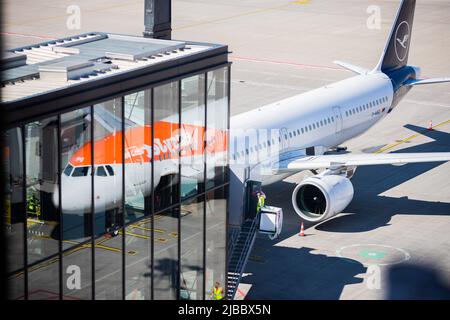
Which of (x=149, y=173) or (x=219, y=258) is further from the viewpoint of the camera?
(x=219, y=258)

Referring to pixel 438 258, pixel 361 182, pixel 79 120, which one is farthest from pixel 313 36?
pixel 79 120

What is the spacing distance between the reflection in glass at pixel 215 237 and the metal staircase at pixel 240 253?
3.53m

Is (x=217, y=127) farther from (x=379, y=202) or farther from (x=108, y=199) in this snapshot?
→ (x=379, y=202)

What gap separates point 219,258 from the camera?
1298 inches

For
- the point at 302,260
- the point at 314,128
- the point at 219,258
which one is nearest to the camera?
the point at 219,258

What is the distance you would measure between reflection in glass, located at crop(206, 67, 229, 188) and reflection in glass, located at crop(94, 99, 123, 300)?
4113mm

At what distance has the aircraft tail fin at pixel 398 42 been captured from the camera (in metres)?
60.8

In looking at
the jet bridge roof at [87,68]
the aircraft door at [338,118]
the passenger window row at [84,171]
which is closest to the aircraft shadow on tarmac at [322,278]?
the jet bridge roof at [87,68]

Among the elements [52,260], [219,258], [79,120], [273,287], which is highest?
[79,120]

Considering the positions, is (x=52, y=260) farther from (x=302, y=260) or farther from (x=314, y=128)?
(x=314, y=128)

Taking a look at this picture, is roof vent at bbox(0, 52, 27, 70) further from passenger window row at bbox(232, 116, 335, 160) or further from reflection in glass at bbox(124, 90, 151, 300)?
passenger window row at bbox(232, 116, 335, 160)

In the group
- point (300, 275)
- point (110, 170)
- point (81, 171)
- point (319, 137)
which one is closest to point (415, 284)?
point (300, 275)

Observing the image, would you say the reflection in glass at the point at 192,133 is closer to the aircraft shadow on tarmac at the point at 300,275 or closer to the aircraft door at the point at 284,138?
the aircraft shadow on tarmac at the point at 300,275
